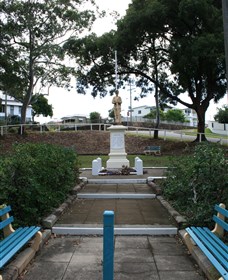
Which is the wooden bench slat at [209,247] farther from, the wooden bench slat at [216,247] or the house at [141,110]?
the house at [141,110]

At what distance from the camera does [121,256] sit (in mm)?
5406

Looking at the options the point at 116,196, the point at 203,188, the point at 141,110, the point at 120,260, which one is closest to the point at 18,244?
the point at 120,260

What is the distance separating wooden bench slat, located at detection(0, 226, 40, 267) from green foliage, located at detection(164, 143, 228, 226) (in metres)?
2.88

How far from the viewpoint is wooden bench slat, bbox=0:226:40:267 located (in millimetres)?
4125

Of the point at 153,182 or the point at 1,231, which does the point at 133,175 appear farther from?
the point at 1,231

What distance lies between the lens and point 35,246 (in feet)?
17.9

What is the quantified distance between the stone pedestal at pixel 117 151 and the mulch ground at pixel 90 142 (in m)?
7.87

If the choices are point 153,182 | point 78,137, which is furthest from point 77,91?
point 153,182

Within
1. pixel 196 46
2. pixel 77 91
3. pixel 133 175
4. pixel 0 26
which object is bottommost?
pixel 133 175

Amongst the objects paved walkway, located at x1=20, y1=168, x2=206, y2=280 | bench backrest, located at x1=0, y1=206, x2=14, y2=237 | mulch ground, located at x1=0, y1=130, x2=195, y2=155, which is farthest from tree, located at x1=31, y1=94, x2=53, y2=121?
bench backrest, located at x1=0, y1=206, x2=14, y2=237

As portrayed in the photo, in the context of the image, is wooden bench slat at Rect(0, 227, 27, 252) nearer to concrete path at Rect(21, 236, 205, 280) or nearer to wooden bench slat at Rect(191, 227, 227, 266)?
concrete path at Rect(21, 236, 205, 280)

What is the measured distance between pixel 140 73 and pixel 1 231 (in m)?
24.9

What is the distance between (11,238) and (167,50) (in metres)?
23.1

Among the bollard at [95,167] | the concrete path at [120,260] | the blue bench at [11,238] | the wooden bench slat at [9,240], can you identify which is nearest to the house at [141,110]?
the bollard at [95,167]
